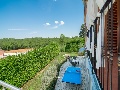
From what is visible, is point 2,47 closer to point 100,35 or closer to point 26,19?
point 26,19

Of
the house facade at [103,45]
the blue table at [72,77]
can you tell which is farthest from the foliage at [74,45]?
the house facade at [103,45]

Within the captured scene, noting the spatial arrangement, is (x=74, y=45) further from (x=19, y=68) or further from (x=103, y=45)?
(x=103, y=45)

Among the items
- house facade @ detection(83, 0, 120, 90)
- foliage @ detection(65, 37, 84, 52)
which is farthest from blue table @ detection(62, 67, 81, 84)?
foliage @ detection(65, 37, 84, 52)

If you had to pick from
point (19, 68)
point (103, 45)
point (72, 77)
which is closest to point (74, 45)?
point (19, 68)

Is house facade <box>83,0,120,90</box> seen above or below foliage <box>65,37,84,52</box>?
above

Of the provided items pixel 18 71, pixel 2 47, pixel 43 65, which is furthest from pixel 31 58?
pixel 2 47

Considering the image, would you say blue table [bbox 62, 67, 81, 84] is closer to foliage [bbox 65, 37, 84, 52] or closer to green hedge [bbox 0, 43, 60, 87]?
green hedge [bbox 0, 43, 60, 87]

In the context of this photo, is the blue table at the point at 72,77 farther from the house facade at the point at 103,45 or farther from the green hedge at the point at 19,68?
the house facade at the point at 103,45

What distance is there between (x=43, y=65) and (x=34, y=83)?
15.2ft

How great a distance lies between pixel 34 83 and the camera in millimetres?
11070

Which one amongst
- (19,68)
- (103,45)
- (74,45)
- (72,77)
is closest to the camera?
(103,45)

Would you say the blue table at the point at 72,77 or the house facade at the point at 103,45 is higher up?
the house facade at the point at 103,45

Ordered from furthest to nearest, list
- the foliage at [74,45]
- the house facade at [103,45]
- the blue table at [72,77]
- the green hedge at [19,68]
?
the foliage at [74,45], the blue table at [72,77], the green hedge at [19,68], the house facade at [103,45]

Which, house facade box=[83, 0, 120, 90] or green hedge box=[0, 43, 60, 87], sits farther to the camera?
green hedge box=[0, 43, 60, 87]
